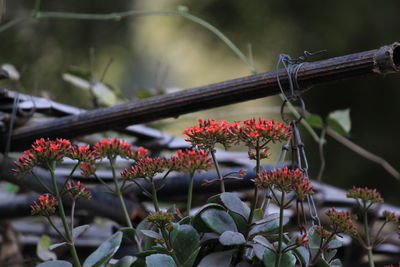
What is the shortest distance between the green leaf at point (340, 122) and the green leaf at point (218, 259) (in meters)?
0.74

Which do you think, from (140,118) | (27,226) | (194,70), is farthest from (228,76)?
(140,118)

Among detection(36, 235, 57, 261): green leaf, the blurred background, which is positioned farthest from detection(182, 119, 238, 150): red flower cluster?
the blurred background

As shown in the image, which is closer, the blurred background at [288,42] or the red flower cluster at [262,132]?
the red flower cluster at [262,132]

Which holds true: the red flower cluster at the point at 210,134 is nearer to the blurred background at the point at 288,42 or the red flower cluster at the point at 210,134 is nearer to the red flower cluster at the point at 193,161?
the red flower cluster at the point at 193,161

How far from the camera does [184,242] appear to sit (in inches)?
22.0

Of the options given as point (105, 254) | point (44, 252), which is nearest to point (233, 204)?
point (105, 254)

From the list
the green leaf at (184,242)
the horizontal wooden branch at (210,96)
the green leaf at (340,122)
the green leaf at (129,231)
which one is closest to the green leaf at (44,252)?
the horizontal wooden branch at (210,96)

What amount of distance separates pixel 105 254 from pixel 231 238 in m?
0.12

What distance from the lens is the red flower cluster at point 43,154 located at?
0.56 m

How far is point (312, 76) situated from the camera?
695mm

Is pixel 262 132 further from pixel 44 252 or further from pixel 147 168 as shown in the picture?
pixel 44 252

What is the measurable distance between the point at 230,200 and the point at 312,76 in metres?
0.21

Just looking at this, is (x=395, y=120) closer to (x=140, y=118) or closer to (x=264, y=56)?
(x=264, y=56)

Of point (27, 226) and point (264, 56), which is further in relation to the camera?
point (264, 56)
